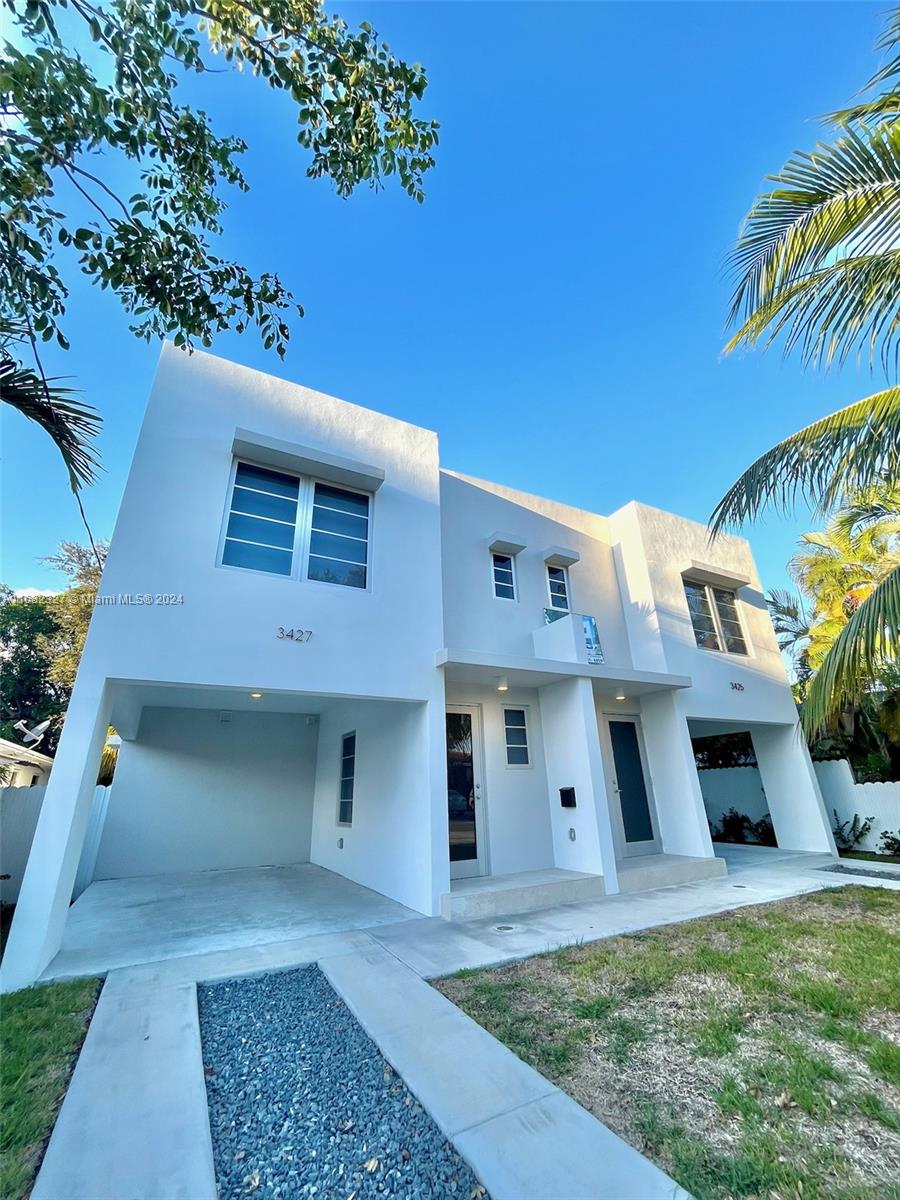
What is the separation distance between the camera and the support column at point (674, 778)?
29.1ft

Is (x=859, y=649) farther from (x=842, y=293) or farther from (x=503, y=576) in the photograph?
(x=503, y=576)

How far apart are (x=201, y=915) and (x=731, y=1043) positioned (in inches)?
236

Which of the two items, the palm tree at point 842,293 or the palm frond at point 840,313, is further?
the palm frond at point 840,313

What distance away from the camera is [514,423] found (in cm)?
1143

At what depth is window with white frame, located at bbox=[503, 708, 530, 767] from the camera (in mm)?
8477

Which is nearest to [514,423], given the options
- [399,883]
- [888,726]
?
[399,883]

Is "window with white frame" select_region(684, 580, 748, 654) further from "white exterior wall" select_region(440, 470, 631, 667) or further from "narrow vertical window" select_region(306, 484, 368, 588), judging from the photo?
"narrow vertical window" select_region(306, 484, 368, 588)

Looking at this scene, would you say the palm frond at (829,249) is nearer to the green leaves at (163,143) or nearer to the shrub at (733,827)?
the green leaves at (163,143)

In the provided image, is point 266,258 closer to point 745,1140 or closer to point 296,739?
point 745,1140

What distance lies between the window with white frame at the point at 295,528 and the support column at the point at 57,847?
234 centimetres

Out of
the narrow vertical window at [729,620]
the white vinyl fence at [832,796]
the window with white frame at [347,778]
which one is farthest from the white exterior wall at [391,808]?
the white vinyl fence at [832,796]

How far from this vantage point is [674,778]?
933 centimetres

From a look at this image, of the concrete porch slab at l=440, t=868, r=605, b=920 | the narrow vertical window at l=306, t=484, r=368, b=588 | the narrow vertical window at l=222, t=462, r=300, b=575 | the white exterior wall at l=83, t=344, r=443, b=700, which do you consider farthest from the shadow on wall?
the narrow vertical window at l=222, t=462, r=300, b=575

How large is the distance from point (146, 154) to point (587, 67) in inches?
232
